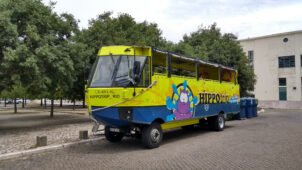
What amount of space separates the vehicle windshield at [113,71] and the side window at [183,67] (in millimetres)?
2500

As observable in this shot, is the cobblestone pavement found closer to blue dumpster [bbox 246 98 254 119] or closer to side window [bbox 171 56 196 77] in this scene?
side window [bbox 171 56 196 77]

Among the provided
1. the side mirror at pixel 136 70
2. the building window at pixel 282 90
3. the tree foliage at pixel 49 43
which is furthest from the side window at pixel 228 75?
the building window at pixel 282 90

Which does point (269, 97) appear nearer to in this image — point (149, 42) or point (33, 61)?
point (149, 42)

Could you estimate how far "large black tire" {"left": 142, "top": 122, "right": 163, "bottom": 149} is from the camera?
10.2 meters

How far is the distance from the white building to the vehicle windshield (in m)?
41.0

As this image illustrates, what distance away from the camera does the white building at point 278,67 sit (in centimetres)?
4694

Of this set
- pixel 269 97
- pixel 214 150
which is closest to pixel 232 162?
pixel 214 150

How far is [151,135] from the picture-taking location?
33.8ft

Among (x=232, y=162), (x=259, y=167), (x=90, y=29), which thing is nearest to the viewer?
(x=259, y=167)

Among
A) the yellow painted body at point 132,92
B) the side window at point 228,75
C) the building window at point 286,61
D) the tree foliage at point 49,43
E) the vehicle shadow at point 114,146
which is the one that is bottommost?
the vehicle shadow at point 114,146

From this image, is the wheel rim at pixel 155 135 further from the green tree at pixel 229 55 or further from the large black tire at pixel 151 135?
the green tree at pixel 229 55

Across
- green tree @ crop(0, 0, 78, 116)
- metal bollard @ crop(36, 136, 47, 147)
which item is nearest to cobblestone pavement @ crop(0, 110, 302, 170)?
metal bollard @ crop(36, 136, 47, 147)

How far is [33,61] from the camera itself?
14.1 metres

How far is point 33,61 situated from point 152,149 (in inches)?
299
